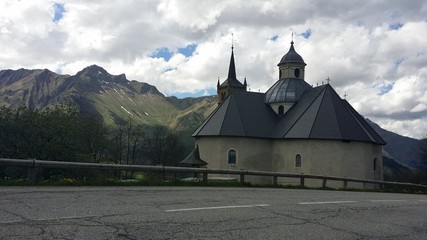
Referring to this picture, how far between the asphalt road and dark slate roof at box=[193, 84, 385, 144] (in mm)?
24169

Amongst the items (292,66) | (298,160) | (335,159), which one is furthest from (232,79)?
(335,159)

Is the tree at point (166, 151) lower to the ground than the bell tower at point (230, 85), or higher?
lower

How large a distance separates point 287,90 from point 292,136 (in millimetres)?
8380

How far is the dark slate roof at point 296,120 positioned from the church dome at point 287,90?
73 cm

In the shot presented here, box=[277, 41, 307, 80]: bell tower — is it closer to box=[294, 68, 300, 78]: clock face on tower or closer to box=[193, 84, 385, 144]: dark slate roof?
box=[294, 68, 300, 78]: clock face on tower

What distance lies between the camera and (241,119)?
40.4 metres

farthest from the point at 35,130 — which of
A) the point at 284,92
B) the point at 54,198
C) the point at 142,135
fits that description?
the point at 142,135

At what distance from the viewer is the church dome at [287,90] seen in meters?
43.4

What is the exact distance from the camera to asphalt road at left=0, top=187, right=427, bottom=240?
6590 millimetres

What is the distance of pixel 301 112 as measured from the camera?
128 ft

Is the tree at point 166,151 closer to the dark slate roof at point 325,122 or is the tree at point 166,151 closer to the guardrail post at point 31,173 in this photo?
the dark slate roof at point 325,122

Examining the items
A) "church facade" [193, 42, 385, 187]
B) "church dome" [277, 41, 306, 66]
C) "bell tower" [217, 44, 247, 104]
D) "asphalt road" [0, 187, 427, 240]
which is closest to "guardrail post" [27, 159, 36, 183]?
"asphalt road" [0, 187, 427, 240]

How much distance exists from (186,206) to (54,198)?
2.97 metres

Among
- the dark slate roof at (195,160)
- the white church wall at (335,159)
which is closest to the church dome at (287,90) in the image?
the white church wall at (335,159)
